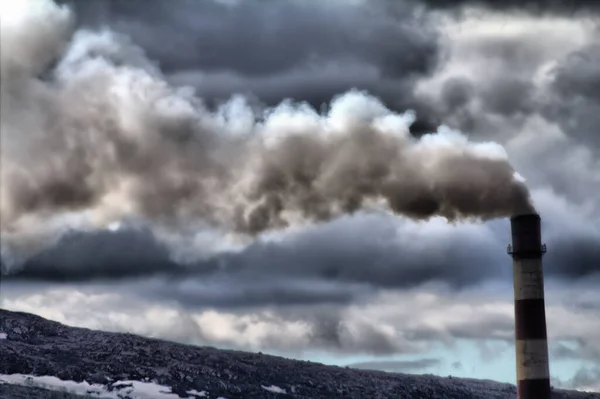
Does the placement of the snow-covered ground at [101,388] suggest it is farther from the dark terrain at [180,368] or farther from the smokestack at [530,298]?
the smokestack at [530,298]

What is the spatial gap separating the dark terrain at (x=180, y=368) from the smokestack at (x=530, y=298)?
23.5 metres

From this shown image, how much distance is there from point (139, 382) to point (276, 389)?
44.5ft

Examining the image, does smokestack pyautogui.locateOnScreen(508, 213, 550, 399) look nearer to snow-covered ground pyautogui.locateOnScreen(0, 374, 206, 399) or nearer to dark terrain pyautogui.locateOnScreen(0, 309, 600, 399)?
dark terrain pyautogui.locateOnScreen(0, 309, 600, 399)

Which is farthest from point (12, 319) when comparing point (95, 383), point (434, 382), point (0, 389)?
point (434, 382)

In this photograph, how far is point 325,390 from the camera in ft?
314

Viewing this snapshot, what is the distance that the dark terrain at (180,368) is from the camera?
8562 cm

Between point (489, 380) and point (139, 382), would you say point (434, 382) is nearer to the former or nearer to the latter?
point (489, 380)

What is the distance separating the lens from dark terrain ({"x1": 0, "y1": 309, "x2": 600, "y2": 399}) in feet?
281

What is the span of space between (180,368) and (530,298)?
33.6 meters

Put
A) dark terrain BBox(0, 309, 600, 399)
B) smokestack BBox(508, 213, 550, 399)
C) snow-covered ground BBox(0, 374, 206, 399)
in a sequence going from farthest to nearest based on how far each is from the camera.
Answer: dark terrain BBox(0, 309, 600, 399) < snow-covered ground BBox(0, 374, 206, 399) < smokestack BBox(508, 213, 550, 399)

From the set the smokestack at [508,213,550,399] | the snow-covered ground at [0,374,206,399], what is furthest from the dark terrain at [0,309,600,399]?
the smokestack at [508,213,550,399]

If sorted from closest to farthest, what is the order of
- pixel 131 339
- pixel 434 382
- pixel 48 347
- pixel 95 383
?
pixel 95 383 < pixel 48 347 < pixel 131 339 < pixel 434 382

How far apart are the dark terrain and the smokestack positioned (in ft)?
77.0

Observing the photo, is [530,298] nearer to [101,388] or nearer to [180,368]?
[180,368]
